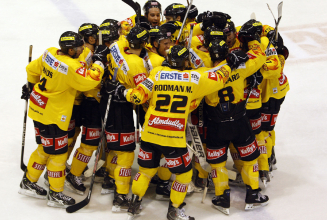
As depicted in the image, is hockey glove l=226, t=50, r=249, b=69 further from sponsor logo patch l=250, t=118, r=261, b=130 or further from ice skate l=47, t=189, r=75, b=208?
ice skate l=47, t=189, r=75, b=208

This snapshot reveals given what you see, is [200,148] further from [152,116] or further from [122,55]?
[122,55]

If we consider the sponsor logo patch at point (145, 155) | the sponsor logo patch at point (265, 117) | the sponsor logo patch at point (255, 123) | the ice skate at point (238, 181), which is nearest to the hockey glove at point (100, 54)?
the sponsor logo patch at point (145, 155)

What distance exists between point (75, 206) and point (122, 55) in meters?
1.60

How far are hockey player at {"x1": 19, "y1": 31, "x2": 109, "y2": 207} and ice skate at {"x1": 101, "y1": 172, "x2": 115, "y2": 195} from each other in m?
0.38

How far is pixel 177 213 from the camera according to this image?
4.49 meters

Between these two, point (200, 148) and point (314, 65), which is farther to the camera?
point (314, 65)

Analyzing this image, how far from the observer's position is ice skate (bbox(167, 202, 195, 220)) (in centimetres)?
448

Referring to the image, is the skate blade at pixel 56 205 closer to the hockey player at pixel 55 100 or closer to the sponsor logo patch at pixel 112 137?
the hockey player at pixel 55 100

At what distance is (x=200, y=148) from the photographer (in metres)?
4.72

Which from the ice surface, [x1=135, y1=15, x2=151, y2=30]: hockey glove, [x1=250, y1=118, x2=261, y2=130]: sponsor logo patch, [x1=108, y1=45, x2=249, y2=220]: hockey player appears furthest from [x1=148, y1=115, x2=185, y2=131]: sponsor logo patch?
[x1=135, y1=15, x2=151, y2=30]: hockey glove

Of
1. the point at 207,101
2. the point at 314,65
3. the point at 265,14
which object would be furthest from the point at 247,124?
the point at 265,14

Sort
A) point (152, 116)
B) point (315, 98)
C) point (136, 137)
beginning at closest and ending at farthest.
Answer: point (152, 116) < point (136, 137) < point (315, 98)

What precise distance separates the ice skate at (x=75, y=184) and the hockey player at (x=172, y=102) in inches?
37.6

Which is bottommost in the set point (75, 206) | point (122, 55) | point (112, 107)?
point (75, 206)
